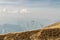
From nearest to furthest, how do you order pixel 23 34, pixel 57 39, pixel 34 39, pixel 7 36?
1. pixel 57 39
2. pixel 34 39
3. pixel 23 34
4. pixel 7 36

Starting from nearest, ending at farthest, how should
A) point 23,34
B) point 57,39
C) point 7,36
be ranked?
point 57,39
point 23,34
point 7,36

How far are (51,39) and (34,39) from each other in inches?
168

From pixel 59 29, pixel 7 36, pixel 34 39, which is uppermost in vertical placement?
pixel 59 29

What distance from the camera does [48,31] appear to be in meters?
45.5

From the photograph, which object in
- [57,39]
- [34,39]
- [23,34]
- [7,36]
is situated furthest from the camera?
[7,36]

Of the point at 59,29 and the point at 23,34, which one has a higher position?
the point at 59,29

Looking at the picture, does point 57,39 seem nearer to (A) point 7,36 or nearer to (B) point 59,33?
(B) point 59,33

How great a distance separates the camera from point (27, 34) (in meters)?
50.3

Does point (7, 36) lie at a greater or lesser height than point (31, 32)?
lesser

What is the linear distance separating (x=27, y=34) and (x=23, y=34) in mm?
1294

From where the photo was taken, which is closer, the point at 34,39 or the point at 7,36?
the point at 34,39

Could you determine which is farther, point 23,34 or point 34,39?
point 23,34

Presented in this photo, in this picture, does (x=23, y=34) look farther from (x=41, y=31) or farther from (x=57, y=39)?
(x=57, y=39)

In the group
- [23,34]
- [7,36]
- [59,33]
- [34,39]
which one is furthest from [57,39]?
[7,36]
